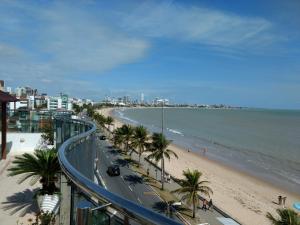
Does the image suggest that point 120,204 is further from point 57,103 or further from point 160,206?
point 57,103

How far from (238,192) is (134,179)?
36.4ft

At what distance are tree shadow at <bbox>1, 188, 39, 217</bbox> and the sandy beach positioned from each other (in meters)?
14.8

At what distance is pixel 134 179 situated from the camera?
3450cm

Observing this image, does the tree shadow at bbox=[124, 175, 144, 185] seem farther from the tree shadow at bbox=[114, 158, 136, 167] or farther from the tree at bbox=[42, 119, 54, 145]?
the tree at bbox=[42, 119, 54, 145]

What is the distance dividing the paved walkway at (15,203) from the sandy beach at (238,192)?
588 inches

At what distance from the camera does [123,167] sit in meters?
40.8

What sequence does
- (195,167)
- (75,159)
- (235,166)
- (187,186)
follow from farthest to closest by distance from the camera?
(235,166) → (195,167) → (187,186) → (75,159)

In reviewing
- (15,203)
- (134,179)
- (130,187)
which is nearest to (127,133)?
(134,179)

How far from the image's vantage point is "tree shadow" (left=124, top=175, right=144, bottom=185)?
1307 inches

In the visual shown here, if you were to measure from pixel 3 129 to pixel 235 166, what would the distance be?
33633 mm

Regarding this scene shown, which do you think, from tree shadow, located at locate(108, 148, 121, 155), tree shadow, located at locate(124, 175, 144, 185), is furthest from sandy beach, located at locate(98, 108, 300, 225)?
tree shadow, located at locate(108, 148, 121, 155)

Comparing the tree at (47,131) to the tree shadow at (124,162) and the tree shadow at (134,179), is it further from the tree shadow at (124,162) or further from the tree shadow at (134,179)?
the tree shadow at (124,162)

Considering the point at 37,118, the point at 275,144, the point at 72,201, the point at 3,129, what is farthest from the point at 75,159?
the point at 275,144

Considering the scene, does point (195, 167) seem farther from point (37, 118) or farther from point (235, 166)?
point (37, 118)
